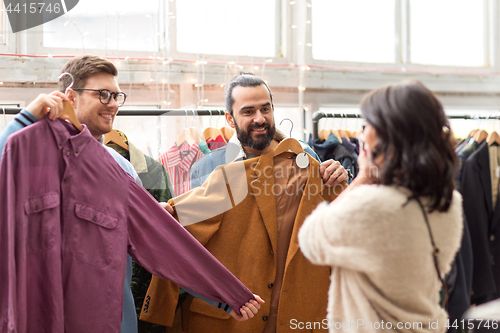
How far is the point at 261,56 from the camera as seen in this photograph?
11.4 ft

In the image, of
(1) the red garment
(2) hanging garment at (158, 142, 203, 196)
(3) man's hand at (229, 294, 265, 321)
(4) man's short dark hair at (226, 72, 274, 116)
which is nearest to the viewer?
(3) man's hand at (229, 294, 265, 321)

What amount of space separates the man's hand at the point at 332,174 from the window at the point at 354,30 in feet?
7.68

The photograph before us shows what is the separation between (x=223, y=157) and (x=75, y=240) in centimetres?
86

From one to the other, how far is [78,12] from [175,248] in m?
2.34

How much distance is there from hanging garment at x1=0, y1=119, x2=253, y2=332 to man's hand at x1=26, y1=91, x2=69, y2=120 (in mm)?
29

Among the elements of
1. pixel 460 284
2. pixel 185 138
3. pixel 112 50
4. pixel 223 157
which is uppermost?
pixel 112 50

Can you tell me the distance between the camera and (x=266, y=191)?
155 cm

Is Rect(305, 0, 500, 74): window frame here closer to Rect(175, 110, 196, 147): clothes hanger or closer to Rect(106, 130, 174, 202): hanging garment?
Rect(175, 110, 196, 147): clothes hanger

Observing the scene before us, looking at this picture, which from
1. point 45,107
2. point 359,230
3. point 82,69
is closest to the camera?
point 359,230

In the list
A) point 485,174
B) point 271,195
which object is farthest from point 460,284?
point 271,195

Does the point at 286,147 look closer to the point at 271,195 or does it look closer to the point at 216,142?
the point at 271,195

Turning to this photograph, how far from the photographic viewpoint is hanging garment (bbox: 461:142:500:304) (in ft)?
7.57

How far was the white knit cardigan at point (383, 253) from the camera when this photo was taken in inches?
37.7

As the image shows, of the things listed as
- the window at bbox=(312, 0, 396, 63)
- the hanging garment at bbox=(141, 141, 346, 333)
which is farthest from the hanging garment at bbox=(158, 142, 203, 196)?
the window at bbox=(312, 0, 396, 63)
